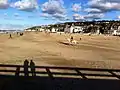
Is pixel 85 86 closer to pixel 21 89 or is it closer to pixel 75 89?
pixel 75 89

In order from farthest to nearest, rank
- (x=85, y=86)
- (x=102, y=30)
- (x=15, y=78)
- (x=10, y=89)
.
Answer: (x=102, y=30), (x=15, y=78), (x=85, y=86), (x=10, y=89)

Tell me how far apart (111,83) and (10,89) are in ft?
10.5

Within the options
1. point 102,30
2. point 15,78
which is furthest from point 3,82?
point 102,30

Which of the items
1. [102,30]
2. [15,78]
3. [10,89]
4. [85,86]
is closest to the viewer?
[10,89]

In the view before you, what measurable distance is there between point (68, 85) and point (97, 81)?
1321mm

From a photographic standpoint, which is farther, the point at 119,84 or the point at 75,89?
the point at 119,84

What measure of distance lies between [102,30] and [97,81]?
184074 millimetres

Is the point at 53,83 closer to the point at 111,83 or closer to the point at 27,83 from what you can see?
the point at 27,83

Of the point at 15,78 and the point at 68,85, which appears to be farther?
the point at 15,78

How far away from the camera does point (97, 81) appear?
9906mm

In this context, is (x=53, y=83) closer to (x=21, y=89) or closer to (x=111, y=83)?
(x=21, y=89)

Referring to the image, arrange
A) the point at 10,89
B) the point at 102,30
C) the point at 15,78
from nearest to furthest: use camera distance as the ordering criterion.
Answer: the point at 10,89
the point at 15,78
the point at 102,30

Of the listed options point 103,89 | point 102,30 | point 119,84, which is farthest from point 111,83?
point 102,30

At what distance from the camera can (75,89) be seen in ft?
27.9
